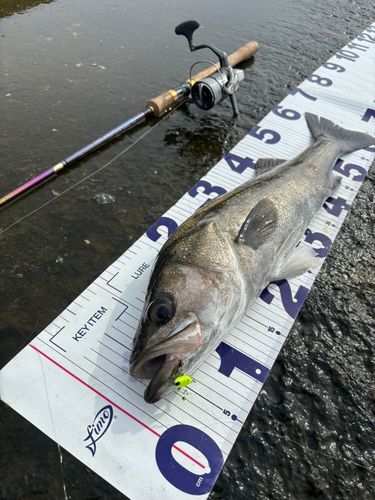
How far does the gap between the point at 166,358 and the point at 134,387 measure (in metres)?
0.60

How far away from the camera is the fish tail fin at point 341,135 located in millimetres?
4582

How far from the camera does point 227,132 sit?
488 centimetres

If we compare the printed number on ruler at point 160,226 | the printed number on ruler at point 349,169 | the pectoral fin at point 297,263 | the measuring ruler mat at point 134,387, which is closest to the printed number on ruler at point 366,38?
the printed number on ruler at point 349,169

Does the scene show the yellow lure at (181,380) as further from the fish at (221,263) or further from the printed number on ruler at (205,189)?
the printed number on ruler at (205,189)

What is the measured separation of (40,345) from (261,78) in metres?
5.88

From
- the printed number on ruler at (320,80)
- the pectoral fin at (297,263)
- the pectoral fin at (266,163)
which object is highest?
the printed number on ruler at (320,80)

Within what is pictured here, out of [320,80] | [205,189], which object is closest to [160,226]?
[205,189]

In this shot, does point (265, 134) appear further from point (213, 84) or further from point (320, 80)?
point (320, 80)

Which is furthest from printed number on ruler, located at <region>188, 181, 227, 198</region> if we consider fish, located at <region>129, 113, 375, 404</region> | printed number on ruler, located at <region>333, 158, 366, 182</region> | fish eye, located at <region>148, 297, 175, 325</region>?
fish eye, located at <region>148, 297, 175, 325</region>

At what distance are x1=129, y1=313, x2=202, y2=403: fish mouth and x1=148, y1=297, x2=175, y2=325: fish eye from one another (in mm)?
92

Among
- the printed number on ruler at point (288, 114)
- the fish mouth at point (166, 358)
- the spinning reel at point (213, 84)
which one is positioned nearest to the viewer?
the fish mouth at point (166, 358)

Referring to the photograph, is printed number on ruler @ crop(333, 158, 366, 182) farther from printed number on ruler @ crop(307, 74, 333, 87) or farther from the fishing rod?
printed number on ruler @ crop(307, 74, 333, 87)

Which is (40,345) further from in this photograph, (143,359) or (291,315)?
(291,315)

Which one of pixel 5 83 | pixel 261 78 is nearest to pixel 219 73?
pixel 261 78
